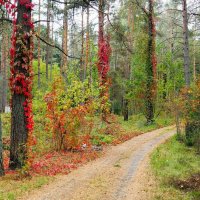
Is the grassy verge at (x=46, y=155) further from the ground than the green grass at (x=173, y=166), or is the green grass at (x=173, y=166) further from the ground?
the grassy verge at (x=46, y=155)


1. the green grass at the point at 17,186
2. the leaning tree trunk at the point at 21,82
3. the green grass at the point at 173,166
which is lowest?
the green grass at the point at 173,166

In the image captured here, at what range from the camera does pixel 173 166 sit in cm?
1031

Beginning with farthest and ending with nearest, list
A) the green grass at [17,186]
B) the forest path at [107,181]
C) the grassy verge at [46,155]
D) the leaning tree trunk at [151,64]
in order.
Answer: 1. the leaning tree trunk at [151,64]
2. the grassy verge at [46,155]
3. the forest path at [107,181]
4. the green grass at [17,186]

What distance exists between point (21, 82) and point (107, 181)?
152 inches

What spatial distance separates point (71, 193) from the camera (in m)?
7.30

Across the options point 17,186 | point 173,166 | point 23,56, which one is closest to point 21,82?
point 23,56

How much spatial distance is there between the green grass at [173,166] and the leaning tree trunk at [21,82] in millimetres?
4194

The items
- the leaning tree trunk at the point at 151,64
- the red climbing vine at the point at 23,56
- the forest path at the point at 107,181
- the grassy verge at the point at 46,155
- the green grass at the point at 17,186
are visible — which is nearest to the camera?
the green grass at the point at 17,186

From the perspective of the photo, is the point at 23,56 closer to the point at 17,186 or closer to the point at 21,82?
the point at 21,82

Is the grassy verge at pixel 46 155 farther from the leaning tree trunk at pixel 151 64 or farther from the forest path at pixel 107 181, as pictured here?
the leaning tree trunk at pixel 151 64

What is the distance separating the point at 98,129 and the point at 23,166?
32.0ft

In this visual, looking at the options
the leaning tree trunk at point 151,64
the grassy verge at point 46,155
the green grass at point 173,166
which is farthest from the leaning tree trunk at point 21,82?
the leaning tree trunk at point 151,64

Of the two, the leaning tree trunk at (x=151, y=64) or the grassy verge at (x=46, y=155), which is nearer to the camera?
the grassy verge at (x=46, y=155)

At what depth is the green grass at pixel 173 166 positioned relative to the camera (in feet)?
24.5
